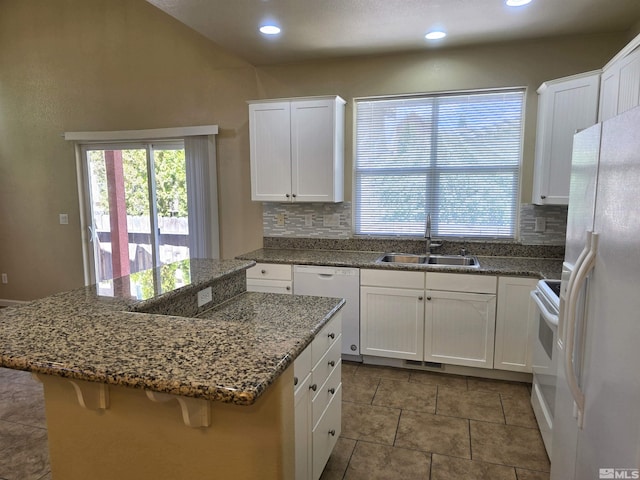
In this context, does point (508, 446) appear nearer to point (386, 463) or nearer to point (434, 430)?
point (434, 430)

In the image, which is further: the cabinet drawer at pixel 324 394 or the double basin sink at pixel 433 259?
the double basin sink at pixel 433 259

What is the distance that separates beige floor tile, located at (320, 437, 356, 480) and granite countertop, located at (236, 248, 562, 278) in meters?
1.31

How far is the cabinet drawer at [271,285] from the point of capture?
3.44m

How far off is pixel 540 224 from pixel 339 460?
2.41m

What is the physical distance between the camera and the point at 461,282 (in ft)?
9.95

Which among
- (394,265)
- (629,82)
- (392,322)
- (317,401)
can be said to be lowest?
(392,322)

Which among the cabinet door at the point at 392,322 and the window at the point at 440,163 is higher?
the window at the point at 440,163

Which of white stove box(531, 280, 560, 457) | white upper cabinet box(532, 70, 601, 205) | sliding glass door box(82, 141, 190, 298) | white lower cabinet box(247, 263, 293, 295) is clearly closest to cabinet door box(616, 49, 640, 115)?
white upper cabinet box(532, 70, 601, 205)

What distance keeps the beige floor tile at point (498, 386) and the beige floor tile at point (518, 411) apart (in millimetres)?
72

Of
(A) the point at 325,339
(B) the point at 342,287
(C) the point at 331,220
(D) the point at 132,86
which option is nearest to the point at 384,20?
(C) the point at 331,220

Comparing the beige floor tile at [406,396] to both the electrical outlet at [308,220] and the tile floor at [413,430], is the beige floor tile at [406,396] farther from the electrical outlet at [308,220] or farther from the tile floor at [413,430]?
the electrical outlet at [308,220]

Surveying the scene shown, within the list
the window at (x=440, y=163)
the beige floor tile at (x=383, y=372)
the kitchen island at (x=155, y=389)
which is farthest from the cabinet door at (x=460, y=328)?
the kitchen island at (x=155, y=389)

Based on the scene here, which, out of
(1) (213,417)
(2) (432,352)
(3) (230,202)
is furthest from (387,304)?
(1) (213,417)

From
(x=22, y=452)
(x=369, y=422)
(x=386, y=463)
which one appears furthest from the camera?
(x=369, y=422)
